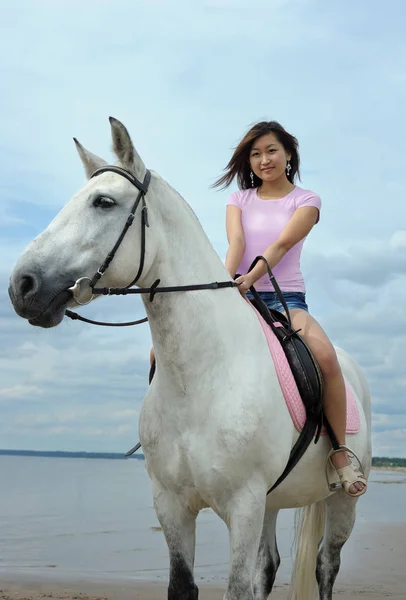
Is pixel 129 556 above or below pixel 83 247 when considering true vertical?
below

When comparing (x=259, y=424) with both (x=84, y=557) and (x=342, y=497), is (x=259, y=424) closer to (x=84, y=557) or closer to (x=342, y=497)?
(x=342, y=497)

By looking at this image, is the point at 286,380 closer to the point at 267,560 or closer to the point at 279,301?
the point at 279,301

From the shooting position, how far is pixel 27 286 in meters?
3.18

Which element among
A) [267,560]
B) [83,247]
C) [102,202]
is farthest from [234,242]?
[267,560]

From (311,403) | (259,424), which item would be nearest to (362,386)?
(311,403)

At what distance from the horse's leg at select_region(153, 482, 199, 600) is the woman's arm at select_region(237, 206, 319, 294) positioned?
1274 mm

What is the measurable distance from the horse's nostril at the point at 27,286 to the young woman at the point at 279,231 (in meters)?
1.27

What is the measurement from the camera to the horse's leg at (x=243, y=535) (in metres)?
3.46

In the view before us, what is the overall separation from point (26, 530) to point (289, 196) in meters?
10.9

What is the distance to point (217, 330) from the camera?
3.67 metres

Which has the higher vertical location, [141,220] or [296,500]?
[141,220]

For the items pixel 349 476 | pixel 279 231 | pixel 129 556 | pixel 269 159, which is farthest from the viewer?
pixel 129 556

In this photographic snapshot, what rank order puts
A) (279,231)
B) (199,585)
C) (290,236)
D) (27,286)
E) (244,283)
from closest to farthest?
(27,286), (244,283), (290,236), (279,231), (199,585)

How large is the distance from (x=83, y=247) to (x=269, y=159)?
74.0 inches
